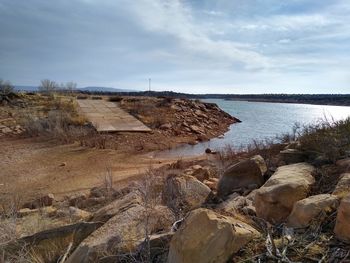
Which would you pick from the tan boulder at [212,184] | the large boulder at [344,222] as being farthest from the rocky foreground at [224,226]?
the tan boulder at [212,184]

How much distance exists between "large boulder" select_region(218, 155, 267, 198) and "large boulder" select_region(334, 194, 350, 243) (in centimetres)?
290

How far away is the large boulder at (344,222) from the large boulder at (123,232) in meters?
1.62

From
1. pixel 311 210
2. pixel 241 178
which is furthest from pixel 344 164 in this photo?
pixel 311 210

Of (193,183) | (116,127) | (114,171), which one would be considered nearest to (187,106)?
(116,127)

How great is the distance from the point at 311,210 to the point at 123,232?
1860mm

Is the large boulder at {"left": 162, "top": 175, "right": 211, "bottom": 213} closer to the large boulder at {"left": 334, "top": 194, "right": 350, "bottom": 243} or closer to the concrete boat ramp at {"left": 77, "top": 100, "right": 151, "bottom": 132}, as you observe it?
the large boulder at {"left": 334, "top": 194, "right": 350, "bottom": 243}

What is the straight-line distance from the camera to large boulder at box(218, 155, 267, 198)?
5859 mm

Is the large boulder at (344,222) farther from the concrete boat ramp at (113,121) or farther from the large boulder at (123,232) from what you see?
the concrete boat ramp at (113,121)

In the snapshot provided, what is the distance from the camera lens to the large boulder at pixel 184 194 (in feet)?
16.5

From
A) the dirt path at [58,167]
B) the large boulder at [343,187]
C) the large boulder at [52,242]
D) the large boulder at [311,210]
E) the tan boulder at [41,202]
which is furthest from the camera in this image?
the dirt path at [58,167]

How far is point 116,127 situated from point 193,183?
15970 millimetres

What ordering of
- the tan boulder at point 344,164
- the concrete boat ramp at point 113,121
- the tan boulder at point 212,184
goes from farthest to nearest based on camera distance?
the concrete boat ramp at point 113,121 → the tan boulder at point 212,184 → the tan boulder at point 344,164

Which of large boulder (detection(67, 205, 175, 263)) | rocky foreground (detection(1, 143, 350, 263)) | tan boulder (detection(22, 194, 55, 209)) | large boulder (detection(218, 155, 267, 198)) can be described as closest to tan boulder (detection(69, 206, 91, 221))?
rocky foreground (detection(1, 143, 350, 263))

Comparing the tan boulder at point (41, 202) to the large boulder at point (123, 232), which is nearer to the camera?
the large boulder at point (123, 232)
